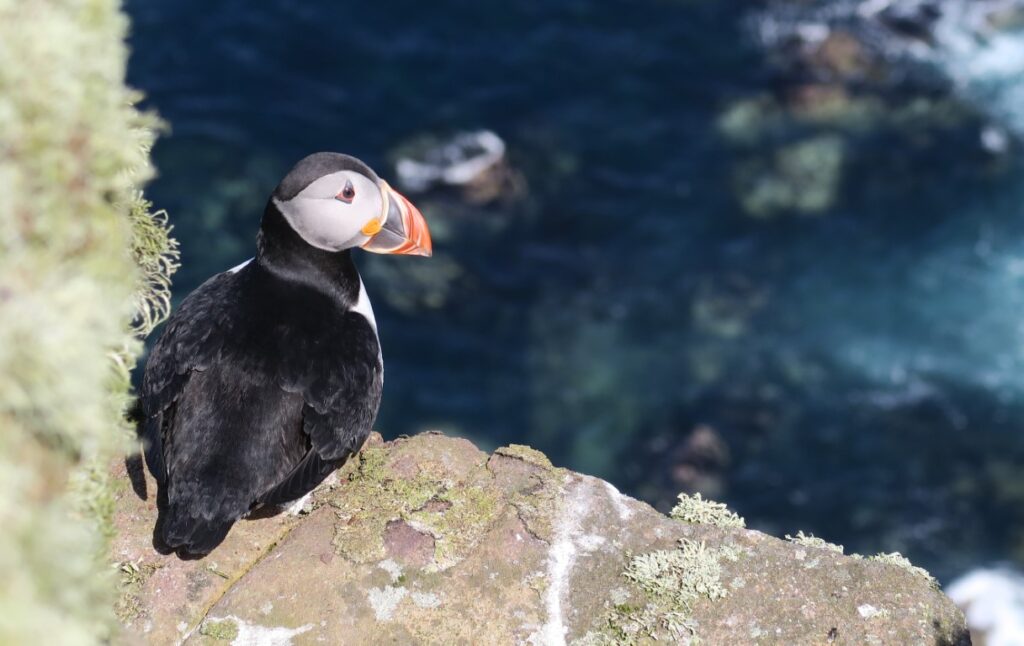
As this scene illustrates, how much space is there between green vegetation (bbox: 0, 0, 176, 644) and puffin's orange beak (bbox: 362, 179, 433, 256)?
2.49 meters

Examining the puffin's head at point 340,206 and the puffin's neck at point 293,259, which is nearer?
the puffin's head at point 340,206

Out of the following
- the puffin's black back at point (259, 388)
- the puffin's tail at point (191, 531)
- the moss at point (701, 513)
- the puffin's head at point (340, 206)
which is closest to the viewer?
the puffin's tail at point (191, 531)

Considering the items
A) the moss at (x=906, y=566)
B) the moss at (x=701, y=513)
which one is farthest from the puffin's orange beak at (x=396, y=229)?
the moss at (x=906, y=566)

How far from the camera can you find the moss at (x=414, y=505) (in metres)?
4.94

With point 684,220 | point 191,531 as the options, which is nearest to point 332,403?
point 191,531

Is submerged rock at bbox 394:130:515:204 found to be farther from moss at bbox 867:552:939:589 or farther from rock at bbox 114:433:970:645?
moss at bbox 867:552:939:589

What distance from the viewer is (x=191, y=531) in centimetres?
469

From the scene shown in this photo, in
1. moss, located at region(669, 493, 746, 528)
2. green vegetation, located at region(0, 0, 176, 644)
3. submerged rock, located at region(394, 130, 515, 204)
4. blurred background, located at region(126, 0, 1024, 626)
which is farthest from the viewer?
submerged rock, located at region(394, 130, 515, 204)

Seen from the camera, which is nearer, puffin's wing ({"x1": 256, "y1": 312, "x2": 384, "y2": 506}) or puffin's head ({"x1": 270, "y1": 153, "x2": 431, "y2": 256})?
puffin's wing ({"x1": 256, "y1": 312, "x2": 384, "y2": 506})

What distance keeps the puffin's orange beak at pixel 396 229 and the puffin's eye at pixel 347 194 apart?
20cm

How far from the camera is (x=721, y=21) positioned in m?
18.0

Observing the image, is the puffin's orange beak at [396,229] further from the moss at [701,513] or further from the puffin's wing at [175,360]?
the moss at [701,513]

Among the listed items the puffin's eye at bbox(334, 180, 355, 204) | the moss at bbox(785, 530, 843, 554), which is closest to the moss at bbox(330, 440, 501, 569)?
the puffin's eye at bbox(334, 180, 355, 204)

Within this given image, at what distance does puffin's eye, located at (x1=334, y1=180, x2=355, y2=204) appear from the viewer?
18.7 feet
